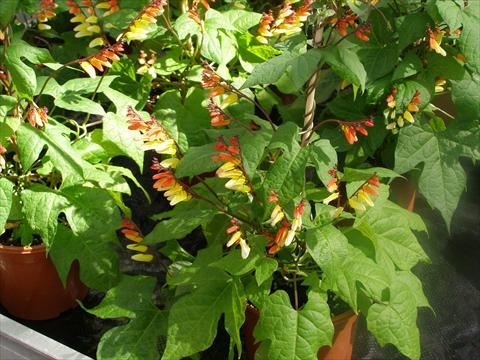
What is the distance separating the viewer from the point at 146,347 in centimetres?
139

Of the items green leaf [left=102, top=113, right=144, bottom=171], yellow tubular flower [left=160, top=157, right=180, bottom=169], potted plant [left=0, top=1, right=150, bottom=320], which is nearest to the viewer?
yellow tubular flower [left=160, top=157, right=180, bottom=169]

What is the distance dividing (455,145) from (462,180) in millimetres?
91

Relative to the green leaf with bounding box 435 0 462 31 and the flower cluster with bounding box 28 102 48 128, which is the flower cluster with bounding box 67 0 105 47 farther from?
the green leaf with bounding box 435 0 462 31

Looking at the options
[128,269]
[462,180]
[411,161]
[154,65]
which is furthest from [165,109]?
[462,180]

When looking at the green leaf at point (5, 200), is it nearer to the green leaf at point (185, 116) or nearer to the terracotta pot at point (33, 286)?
the terracotta pot at point (33, 286)

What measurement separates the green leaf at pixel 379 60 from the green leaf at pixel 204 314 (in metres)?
0.66

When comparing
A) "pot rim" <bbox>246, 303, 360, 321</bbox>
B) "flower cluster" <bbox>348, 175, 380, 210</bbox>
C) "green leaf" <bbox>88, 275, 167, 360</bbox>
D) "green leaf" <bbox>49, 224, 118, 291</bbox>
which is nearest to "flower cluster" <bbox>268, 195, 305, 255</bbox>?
"flower cluster" <bbox>348, 175, 380, 210</bbox>

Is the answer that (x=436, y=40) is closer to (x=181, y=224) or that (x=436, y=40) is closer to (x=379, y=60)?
(x=379, y=60)

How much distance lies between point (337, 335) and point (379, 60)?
0.69 m

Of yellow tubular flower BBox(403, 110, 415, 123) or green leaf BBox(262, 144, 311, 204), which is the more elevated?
green leaf BBox(262, 144, 311, 204)

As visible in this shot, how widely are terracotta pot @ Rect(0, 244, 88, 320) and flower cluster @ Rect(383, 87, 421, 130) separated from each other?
846 mm

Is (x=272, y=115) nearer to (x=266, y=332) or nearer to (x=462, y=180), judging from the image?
(x=462, y=180)

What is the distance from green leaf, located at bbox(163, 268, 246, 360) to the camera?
1324 mm

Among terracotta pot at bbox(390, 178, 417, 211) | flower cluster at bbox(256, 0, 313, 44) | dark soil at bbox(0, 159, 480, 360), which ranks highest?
flower cluster at bbox(256, 0, 313, 44)
